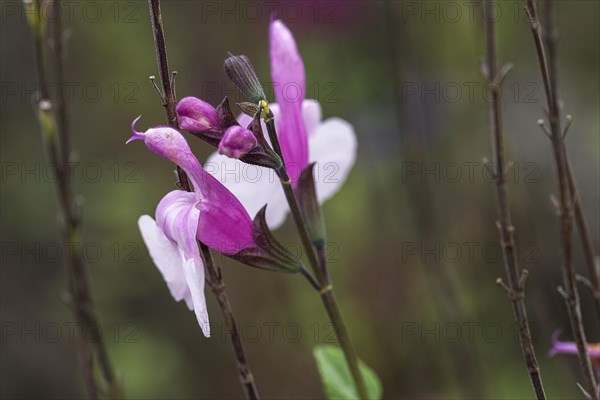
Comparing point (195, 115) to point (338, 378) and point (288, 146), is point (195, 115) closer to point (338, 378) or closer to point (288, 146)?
point (288, 146)

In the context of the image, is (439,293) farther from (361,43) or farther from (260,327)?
(361,43)

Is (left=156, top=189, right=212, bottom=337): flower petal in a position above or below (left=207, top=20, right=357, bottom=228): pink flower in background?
below

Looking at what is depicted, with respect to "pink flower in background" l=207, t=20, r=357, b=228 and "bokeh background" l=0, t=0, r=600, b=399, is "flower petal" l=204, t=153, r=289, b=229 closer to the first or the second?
"pink flower in background" l=207, t=20, r=357, b=228

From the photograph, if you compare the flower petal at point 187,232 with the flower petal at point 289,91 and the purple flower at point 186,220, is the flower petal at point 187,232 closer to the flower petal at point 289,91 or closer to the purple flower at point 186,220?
the purple flower at point 186,220

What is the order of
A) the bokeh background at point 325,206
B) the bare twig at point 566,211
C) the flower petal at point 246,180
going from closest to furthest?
the bare twig at point 566,211, the flower petal at point 246,180, the bokeh background at point 325,206

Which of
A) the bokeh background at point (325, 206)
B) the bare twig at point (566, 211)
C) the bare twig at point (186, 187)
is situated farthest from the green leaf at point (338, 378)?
the bokeh background at point (325, 206)

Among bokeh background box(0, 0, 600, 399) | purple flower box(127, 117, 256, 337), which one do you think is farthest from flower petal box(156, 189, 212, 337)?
bokeh background box(0, 0, 600, 399)
